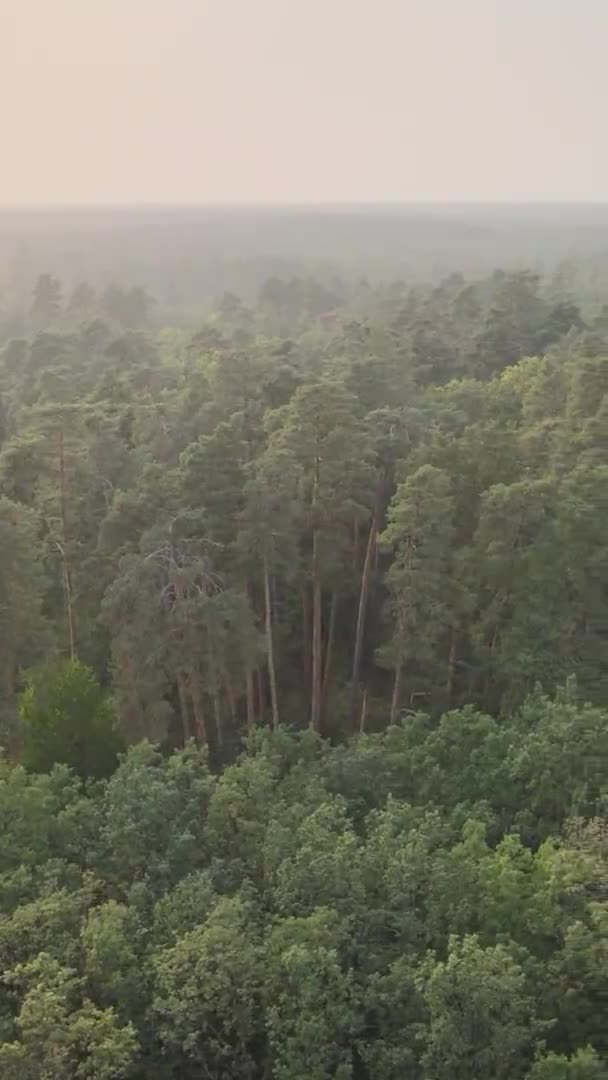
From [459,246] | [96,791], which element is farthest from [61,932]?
[459,246]

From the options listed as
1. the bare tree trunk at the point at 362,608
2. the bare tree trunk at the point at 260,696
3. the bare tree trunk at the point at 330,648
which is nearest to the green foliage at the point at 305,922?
Result: the bare tree trunk at the point at 260,696

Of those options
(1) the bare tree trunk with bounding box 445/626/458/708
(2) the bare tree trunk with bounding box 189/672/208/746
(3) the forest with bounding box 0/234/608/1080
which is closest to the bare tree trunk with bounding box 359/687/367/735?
(3) the forest with bounding box 0/234/608/1080

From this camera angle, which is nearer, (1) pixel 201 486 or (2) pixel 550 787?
(2) pixel 550 787

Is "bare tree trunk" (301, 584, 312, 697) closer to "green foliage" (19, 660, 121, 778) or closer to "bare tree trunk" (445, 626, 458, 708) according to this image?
"bare tree trunk" (445, 626, 458, 708)

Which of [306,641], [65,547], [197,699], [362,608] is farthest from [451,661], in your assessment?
[65,547]

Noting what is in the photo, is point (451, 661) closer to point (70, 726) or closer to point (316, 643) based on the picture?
point (316, 643)

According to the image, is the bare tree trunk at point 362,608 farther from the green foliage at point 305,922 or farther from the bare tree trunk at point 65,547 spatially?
the green foliage at point 305,922

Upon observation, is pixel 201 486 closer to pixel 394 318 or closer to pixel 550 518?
pixel 550 518

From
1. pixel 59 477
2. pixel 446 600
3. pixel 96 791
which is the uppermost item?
pixel 59 477

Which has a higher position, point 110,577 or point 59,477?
point 59,477
